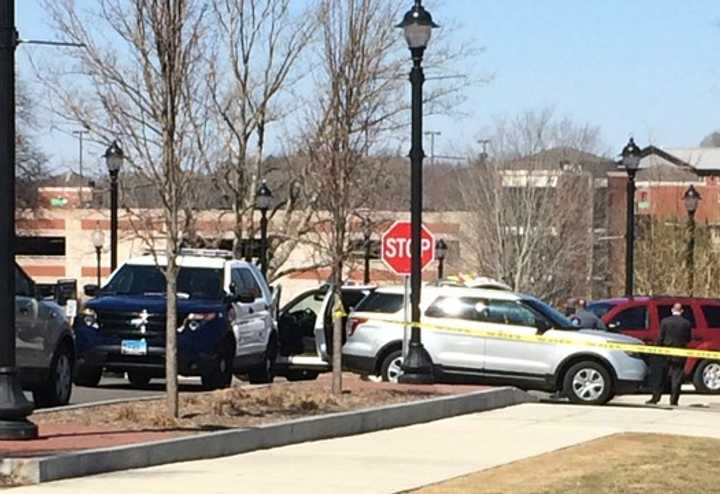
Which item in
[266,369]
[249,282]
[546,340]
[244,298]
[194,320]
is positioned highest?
[249,282]

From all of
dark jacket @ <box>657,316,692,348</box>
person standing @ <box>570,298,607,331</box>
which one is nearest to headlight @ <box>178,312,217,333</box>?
person standing @ <box>570,298,607,331</box>

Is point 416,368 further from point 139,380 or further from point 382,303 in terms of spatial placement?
point 139,380

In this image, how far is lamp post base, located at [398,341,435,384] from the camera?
20781mm

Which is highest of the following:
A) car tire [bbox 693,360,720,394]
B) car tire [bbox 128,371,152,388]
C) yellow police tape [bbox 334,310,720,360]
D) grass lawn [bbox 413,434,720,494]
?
yellow police tape [bbox 334,310,720,360]

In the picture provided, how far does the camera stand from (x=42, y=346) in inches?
650

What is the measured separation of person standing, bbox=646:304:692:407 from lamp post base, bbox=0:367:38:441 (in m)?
13.4

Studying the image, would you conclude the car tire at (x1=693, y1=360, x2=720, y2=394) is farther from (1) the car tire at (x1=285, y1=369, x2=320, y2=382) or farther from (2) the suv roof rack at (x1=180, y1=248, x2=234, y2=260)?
(2) the suv roof rack at (x1=180, y1=248, x2=234, y2=260)

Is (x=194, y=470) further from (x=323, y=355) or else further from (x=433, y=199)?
(x=433, y=199)

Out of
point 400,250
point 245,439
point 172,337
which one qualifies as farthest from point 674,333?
point 172,337

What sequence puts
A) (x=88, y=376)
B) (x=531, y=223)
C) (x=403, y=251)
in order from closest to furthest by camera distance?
(x=88, y=376) < (x=403, y=251) < (x=531, y=223)

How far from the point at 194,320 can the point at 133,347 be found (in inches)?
35.0

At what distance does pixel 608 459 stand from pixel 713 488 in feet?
6.51

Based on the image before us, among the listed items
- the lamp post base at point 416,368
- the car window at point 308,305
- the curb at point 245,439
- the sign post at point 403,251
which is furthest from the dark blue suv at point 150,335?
the car window at point 308,305

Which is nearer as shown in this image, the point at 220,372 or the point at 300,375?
the point at 220,372
